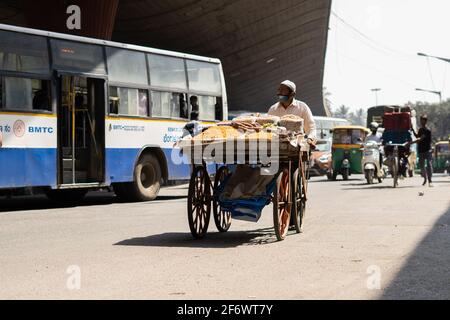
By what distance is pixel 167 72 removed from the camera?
19250mm

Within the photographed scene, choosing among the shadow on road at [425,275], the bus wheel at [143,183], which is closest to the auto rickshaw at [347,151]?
the bus wheel at [143,183]

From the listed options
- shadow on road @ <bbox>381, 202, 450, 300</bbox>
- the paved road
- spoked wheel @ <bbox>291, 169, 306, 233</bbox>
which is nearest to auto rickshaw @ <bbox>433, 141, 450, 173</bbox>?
the paved road

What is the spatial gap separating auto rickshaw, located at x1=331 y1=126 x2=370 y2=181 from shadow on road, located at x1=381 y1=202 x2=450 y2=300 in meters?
21.3

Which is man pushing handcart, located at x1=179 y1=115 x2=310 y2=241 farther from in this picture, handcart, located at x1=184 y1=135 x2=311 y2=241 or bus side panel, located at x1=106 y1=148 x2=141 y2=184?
bus side panel, located at x1=106 y1=148 x2=141 y2=184

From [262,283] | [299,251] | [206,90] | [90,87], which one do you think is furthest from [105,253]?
[206,90]

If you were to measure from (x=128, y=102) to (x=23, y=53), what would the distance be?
315 centimetres

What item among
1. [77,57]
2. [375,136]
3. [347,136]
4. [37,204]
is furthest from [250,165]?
[347,136]

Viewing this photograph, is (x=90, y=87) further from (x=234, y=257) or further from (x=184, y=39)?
(x=184, y=39)

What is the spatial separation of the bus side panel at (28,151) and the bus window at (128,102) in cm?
192

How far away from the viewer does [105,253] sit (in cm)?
877

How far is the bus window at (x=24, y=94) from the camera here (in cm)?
1509

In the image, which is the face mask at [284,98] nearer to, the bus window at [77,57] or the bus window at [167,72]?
the bus window at [77,57]

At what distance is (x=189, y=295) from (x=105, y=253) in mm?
2799
